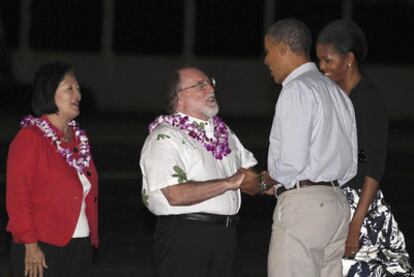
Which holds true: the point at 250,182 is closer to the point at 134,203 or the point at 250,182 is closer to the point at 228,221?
the point at 228,221

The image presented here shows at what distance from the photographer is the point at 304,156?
220 inches

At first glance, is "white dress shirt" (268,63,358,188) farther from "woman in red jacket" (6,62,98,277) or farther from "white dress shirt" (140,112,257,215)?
"woman in red jacket" (6,62,98,277)

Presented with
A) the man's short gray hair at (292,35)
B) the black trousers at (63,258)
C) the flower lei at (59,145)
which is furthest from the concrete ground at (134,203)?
the man's short gray hair at (292,35)

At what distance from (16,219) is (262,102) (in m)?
27.6

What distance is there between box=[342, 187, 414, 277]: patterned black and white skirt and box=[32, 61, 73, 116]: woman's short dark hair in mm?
1698

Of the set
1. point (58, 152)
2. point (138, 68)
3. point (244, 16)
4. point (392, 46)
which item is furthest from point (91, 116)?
point (58, 152)

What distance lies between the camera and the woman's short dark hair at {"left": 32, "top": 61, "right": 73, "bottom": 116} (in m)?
5.95

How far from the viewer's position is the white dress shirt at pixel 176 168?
5.79 m

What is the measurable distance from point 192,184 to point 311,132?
69cm

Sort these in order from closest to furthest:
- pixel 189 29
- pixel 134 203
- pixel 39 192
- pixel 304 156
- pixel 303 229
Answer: pixel 304 156 < pixel 303 229 < pixel 39 192 < pixel 134 203 < pixel 189 29

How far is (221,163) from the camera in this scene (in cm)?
604

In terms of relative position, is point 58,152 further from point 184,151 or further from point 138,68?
point 138,68

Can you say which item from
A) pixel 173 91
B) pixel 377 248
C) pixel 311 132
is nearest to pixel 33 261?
pixel 173 91

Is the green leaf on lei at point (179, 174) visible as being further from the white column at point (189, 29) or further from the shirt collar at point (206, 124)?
the white column at point (189, 29)
